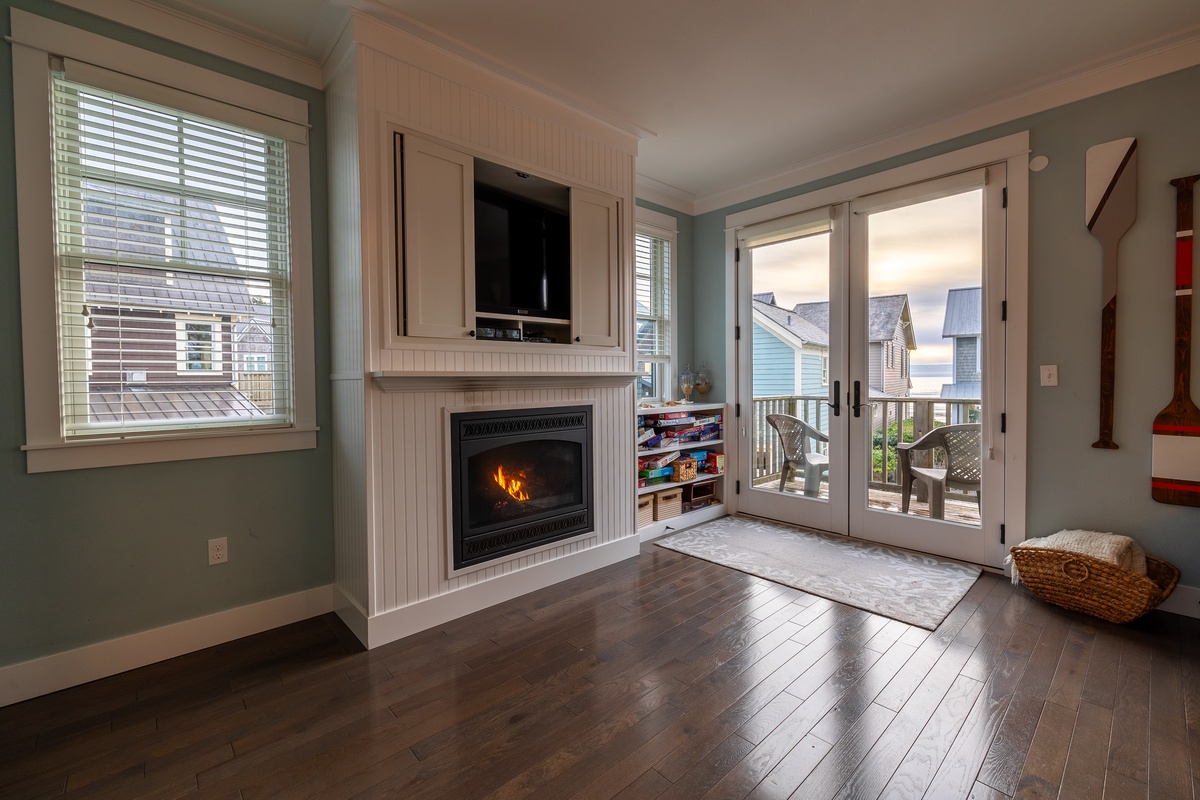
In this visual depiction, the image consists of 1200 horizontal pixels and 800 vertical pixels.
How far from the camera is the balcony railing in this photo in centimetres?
336

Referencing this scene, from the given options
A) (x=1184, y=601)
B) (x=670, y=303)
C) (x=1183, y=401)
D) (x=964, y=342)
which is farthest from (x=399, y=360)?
(x=1184, y=601)

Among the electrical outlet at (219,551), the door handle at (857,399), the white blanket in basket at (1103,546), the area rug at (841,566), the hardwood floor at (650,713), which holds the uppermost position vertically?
the door handle at (857,399)

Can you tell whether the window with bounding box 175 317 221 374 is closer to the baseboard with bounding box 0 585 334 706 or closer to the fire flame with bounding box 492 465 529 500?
the baseboard with bounding box 0 585 334 706

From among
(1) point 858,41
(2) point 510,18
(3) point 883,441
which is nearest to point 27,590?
(2) point 510,18

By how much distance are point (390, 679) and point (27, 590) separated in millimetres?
1408

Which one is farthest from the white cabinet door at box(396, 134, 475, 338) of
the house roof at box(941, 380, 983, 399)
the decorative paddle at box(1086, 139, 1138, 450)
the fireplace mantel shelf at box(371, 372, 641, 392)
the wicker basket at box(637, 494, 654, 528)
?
the decorative paddle at box(1086, 139, 1138, 450)

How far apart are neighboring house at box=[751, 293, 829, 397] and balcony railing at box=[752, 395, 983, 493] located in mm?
90

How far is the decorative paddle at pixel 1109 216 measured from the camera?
2.67 metres

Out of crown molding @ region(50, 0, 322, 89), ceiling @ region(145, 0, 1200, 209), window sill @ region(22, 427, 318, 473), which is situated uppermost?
ceiling @ region(145, 0, 1200, 209)

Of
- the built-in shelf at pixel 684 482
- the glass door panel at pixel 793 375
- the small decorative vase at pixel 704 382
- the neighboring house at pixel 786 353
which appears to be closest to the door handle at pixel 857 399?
the glass door panel at pixel 793 375

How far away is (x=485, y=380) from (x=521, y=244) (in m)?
0.82

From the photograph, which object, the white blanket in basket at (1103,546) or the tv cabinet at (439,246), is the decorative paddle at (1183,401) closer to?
the white blanket in basket at (1103,546)

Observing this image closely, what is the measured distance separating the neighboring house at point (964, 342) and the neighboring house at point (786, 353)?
0.78 meters

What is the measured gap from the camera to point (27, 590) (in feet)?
6.54
